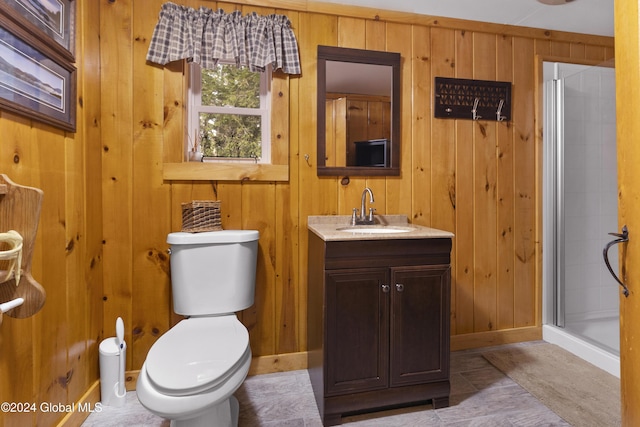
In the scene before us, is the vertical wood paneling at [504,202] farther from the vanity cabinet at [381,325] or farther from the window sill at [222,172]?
the window sill at [222,172]

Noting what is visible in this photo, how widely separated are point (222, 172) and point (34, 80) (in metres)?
0.89

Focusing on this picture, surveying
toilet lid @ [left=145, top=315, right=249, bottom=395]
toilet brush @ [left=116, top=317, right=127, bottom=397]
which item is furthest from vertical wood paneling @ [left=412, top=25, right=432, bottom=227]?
toilet brush @ [left=116, top=317, right=127, bottom=397]

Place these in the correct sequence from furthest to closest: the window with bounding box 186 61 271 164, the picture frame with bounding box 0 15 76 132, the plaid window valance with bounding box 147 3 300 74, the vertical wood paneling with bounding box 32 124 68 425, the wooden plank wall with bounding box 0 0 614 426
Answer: the window with bounding box 186 61 271 164
the plaid window valance with bounding box 147 3 300 74
the wooden plank wall with bounding box 0 0 614 426
the vertical wood paneling with bounding box 32 124 68 425
the picture frame with bounding box 0 15 76 132

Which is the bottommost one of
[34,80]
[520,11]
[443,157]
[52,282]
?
[52,282]

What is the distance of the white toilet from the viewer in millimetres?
1129

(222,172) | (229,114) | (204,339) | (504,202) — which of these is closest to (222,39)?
(229,114)

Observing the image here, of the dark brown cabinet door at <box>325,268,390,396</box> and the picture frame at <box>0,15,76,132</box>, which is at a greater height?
the picture frame at <box>0,15,76,132</box>

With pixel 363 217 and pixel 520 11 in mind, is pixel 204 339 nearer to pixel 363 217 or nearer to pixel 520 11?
pixel 363 217

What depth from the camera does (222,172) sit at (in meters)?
1.92

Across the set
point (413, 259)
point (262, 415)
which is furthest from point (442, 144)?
point (262, 415)

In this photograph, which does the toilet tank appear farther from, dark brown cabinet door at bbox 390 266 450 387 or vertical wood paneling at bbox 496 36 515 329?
vertical wood paneling at bbox 496 36 515 329

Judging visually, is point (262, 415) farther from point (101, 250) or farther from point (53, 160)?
point (53, 160)

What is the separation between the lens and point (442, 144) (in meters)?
2.25

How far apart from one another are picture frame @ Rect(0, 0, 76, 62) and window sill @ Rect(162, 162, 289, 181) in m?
0.66
